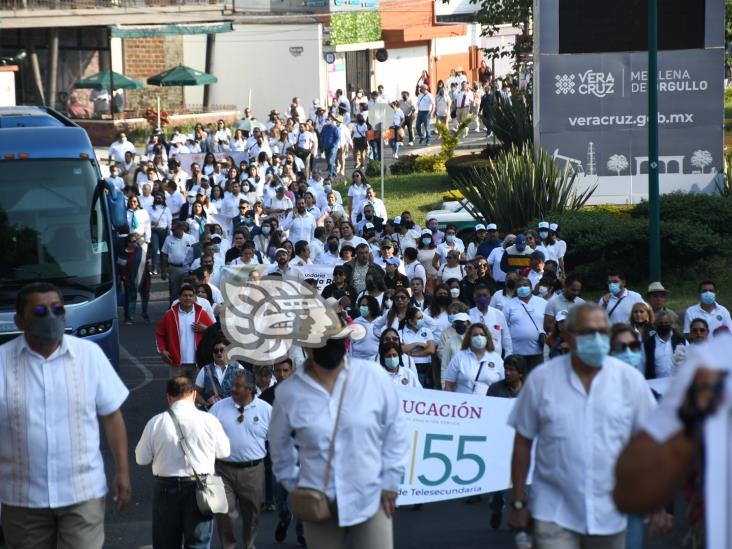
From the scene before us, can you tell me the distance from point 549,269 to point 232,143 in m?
19.5

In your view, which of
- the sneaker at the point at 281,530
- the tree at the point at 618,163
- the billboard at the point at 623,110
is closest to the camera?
the sneaker at the point at 281,530

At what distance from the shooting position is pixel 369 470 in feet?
20.9

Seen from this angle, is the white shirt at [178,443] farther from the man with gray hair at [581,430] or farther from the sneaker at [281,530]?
the man with gray hair at [581,430]

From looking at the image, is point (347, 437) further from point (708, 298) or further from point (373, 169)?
point (373, 169)

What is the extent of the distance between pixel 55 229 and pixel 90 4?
31.9m

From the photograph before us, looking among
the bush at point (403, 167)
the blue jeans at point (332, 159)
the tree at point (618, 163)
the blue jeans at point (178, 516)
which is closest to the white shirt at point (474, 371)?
Result: the blue jeans at point (178, 516)

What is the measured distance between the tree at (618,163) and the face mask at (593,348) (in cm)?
1837

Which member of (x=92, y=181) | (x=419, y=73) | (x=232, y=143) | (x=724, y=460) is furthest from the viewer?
(x=419, y=73)

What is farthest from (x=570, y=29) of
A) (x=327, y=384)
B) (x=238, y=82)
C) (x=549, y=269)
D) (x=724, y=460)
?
(x=238, y=82)

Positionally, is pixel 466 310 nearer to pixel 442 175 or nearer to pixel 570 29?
pixel 570 29

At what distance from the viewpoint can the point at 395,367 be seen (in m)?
11.9

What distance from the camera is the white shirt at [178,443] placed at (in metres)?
9.07

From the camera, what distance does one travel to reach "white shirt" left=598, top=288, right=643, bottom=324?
13.9 meters

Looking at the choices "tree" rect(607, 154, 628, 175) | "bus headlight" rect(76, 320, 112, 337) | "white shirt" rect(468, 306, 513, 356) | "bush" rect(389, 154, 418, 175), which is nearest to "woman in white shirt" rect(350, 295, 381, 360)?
"white shirt" rect(468, 306, 513, 356)
